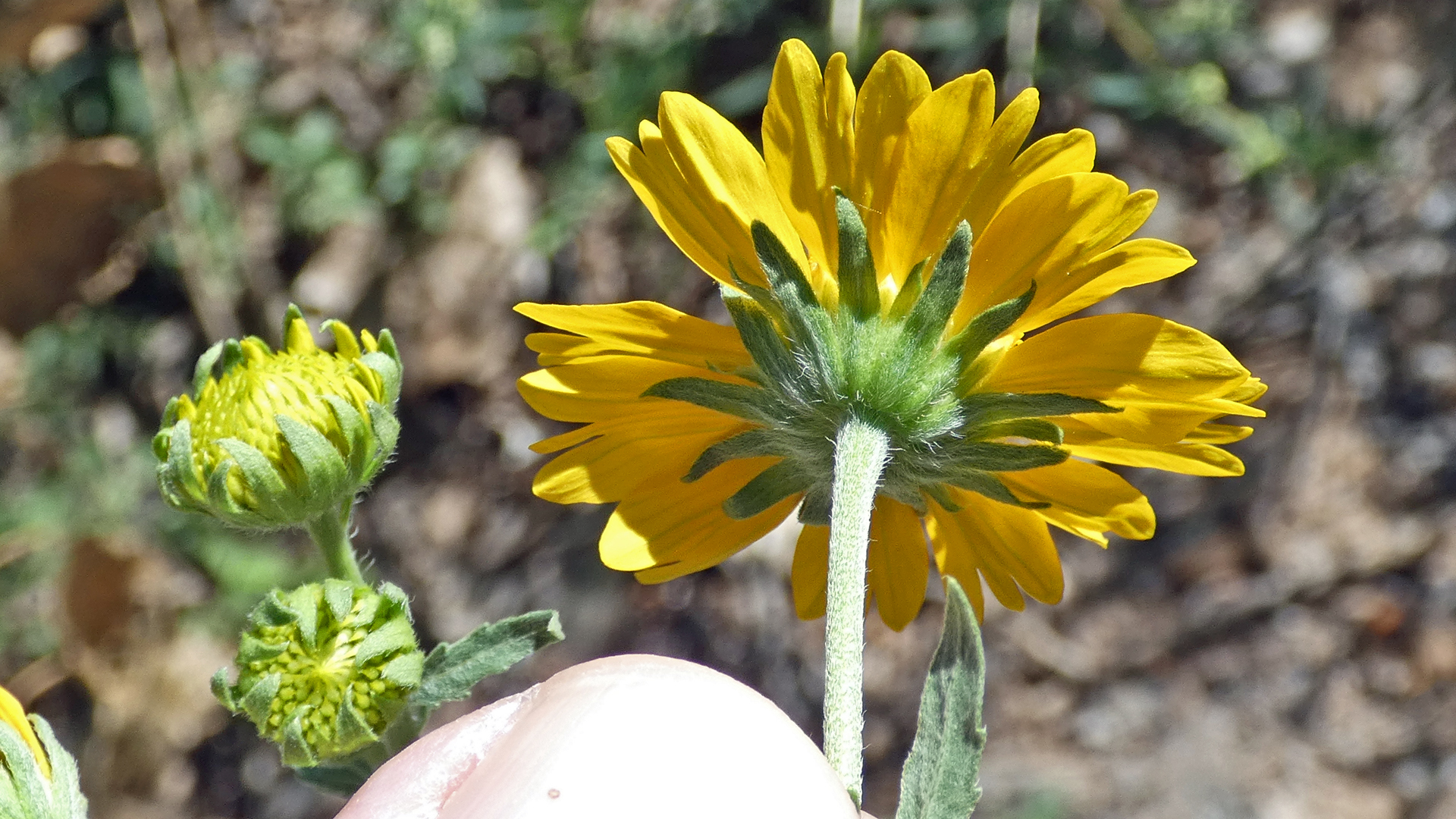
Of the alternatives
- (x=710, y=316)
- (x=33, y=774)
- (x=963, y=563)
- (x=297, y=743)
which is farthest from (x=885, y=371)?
(x=710, y=316)

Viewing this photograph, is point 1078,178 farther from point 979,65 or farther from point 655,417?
point 979,65

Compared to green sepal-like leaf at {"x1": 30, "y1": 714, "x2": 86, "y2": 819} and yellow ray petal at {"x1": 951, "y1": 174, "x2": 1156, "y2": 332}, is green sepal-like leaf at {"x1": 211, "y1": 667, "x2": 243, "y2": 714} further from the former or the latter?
yellow ray petal at {"x1": 951, "y1": 174, "x2": 1156, "y2": 332}

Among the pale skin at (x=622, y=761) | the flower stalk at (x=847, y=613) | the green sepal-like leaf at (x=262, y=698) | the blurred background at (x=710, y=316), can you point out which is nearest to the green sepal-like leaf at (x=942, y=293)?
the flower stalk at (x=847, y=613)

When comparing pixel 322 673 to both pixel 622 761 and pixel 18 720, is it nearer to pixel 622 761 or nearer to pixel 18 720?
pixel 622 761

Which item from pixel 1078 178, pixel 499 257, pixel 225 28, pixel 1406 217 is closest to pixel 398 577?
pixel 499 257

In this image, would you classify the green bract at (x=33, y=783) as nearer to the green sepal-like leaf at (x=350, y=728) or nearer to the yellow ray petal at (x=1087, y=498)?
the green sepal-like leaf at (x=350, y=728)

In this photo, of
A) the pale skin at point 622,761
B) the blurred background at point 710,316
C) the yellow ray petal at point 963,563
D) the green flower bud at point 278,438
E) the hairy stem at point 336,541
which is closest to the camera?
the pale skin at point 622,761
